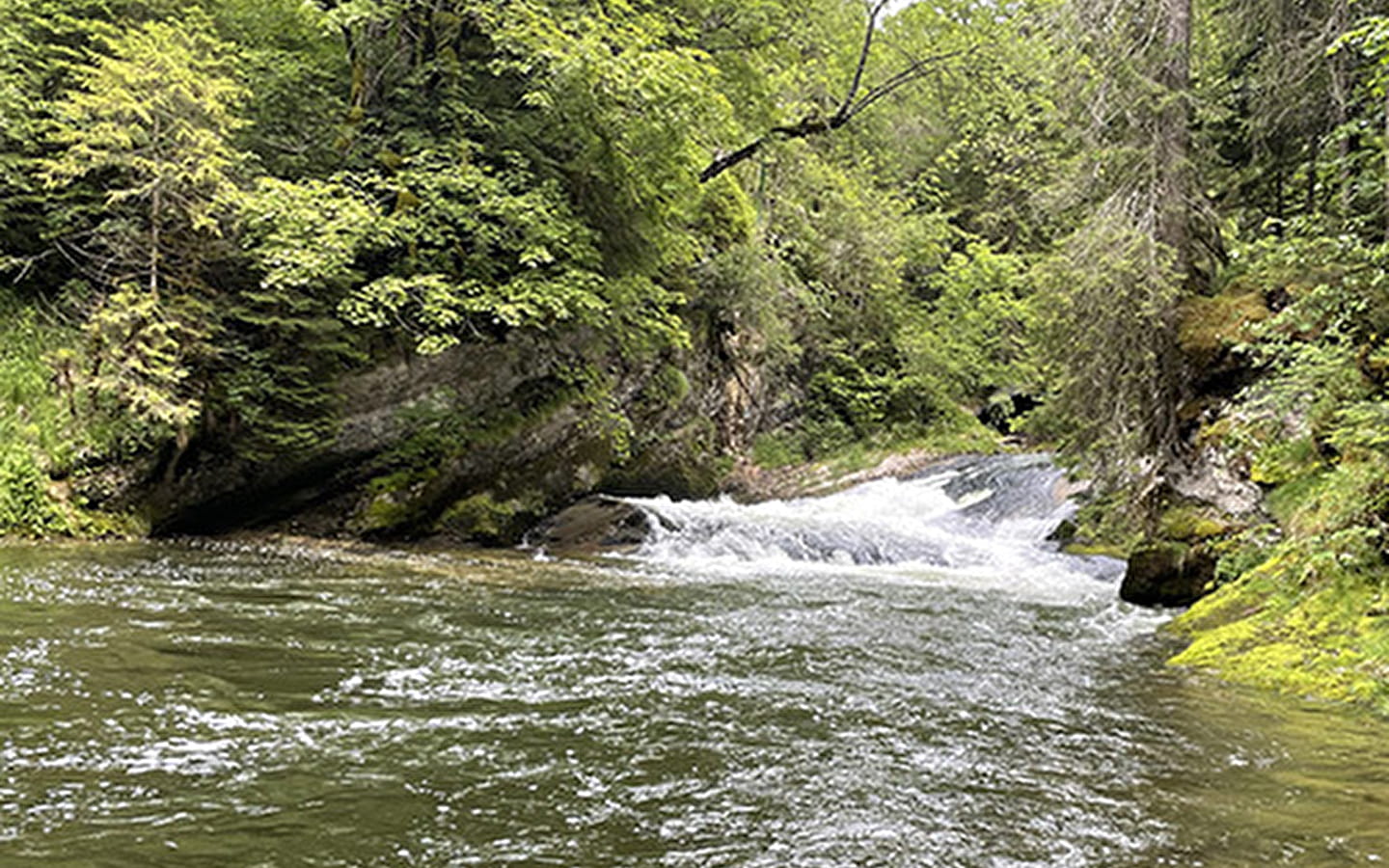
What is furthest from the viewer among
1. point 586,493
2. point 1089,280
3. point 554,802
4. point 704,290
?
point 704,290

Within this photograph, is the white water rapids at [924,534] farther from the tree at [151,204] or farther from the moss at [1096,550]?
the tree at [151,204]

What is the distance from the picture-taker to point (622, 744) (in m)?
4.04

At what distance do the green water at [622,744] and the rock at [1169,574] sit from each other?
2.06 metres

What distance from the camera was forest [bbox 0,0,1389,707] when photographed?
33.7ft

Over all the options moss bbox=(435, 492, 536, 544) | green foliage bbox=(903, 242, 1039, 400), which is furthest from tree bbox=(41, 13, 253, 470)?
green foliage bbox=(903, 242, 1039, 400)

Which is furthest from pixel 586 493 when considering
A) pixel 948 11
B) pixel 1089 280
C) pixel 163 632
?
pixel 948 11

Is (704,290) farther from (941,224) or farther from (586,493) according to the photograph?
(941,224)

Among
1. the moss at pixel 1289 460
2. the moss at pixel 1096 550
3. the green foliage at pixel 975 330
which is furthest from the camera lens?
the green foliage at pixel 975 330

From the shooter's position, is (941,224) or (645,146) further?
(941,224)

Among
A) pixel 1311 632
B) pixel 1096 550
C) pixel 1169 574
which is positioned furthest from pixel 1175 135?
pixel 1311 632

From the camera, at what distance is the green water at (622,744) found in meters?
2.97

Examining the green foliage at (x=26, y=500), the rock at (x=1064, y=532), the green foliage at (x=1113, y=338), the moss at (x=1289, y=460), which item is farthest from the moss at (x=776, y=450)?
the green foliage at (x=26, y=500)

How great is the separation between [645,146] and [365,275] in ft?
14.7

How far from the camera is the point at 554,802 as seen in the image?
3.30m
